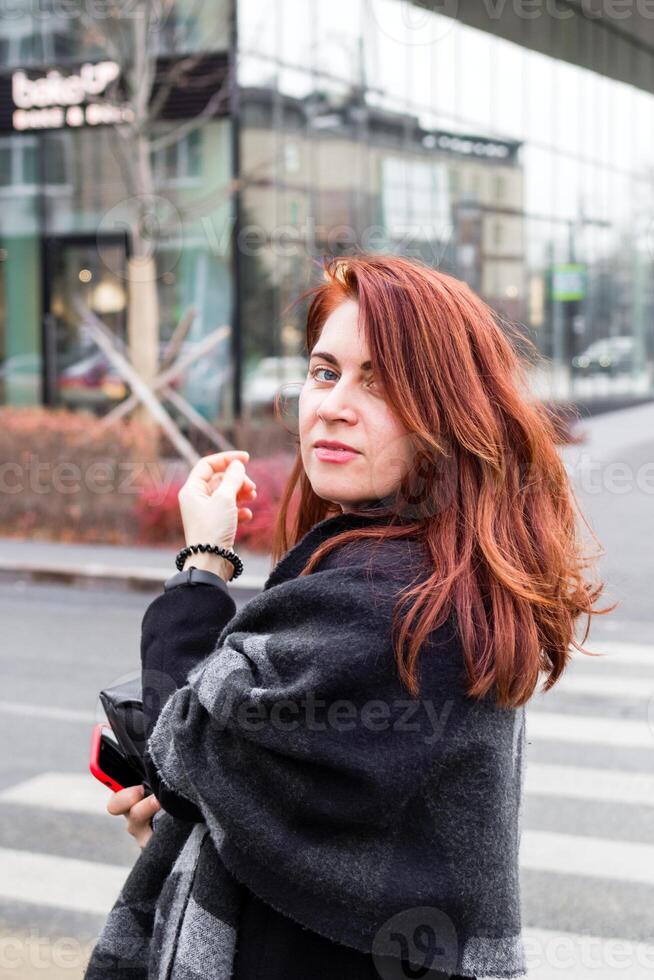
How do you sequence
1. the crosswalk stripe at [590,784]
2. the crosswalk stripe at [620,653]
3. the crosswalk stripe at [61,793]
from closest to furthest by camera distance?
the crosswalk stripe at [61,793]
the crosswalk stripe at [590,784]
the crosswalk stripe at [620,653]

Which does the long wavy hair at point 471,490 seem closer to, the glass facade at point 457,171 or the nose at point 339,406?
the nose at point 339,406

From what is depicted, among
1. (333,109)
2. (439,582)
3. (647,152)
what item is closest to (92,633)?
(439,582)

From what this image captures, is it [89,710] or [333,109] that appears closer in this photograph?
[89,710]


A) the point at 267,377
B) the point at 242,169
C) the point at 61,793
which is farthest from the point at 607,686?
the point at 242,169

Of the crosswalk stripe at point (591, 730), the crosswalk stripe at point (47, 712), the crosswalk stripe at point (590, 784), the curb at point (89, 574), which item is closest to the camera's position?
the crosswalk stripe at point (590, 784)

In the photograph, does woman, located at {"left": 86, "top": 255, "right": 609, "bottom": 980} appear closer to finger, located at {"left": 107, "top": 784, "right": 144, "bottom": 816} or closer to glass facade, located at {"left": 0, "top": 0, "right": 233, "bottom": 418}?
finger, located at {"left": 107, "top": 784, "right": 144, "bottom": 816}

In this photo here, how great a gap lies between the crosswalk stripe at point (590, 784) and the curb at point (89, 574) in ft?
15.9

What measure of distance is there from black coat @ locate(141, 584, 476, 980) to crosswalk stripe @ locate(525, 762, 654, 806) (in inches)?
158

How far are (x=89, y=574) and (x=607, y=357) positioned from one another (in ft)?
66.8

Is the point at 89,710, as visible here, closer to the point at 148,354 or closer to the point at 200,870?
the point at 200,870

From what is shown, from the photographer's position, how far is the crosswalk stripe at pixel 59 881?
450 cm

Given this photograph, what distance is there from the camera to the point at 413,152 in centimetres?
2269

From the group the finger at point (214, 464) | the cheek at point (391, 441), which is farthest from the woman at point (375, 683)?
the finger at point (214, 464)

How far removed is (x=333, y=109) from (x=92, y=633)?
44.9 ft
